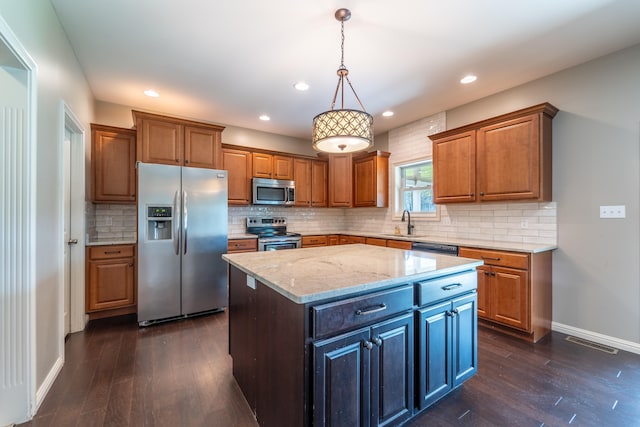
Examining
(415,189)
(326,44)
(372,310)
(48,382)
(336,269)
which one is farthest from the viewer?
(415,189)

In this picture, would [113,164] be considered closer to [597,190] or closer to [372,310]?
[372,310]

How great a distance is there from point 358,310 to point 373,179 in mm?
3774

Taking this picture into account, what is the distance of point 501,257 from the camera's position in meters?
2.82

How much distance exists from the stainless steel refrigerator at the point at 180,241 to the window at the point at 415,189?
2.89 meters

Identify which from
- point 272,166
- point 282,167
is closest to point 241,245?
point 272,166

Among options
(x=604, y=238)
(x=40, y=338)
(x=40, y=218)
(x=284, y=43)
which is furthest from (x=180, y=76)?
(x=604, y=238)

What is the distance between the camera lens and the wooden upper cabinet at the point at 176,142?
3.29 meters

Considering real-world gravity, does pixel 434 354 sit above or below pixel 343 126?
below

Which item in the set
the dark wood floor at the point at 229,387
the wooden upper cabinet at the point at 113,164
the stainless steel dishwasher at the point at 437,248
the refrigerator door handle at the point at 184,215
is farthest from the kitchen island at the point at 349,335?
the wooden upper cabinet at the point at 113,164

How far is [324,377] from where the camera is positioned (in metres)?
1.18

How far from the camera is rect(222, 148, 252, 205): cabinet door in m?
4.30

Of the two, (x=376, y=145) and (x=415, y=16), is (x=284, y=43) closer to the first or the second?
(x=415, y=16)

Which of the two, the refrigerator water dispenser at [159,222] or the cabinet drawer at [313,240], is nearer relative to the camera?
the refrigerator water dispenser at [159,222]

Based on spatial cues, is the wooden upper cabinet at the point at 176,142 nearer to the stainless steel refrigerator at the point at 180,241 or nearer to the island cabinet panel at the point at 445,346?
the stainless steel refrigerator at the point at 180,241
